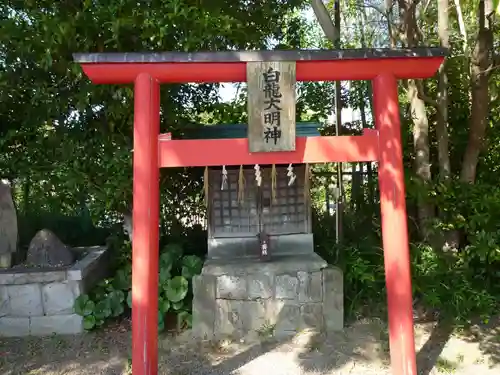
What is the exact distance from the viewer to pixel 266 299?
5578 millimetres

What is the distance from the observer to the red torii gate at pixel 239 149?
3955mm

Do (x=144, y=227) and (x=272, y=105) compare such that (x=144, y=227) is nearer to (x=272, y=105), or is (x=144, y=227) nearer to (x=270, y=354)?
(x=272, y=105)

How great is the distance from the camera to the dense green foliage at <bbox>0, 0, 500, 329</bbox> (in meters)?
5.32

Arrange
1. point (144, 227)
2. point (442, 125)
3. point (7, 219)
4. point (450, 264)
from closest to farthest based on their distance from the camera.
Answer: point (144, 227)
point (7, 219)
point (450, 264)
point (442, 125)

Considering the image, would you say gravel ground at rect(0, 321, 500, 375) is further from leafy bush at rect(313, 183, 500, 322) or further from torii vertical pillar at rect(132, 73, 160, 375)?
torii vertical pillar at rect(132, 73, 160, 375)

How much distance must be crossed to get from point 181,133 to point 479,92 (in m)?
4.08

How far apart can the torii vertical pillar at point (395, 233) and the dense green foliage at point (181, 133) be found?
1.80 meters

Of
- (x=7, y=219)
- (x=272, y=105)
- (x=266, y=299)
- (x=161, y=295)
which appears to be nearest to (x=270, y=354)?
(x=266, y=299)

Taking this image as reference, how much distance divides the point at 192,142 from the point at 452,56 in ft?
16.1

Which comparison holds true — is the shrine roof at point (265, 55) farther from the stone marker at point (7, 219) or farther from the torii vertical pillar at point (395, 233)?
the stone marker at point (7, 219)

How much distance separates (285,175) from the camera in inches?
250

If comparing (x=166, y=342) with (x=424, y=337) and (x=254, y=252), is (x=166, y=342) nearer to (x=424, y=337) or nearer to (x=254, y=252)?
(x=254, y=252)

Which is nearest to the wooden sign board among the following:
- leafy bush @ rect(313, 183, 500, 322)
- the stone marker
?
leafy bush @ rect(313, 183, 500, 322)

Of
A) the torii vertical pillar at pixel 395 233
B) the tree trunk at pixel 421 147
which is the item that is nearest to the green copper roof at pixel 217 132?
the tree trunk at pixel 421 147
